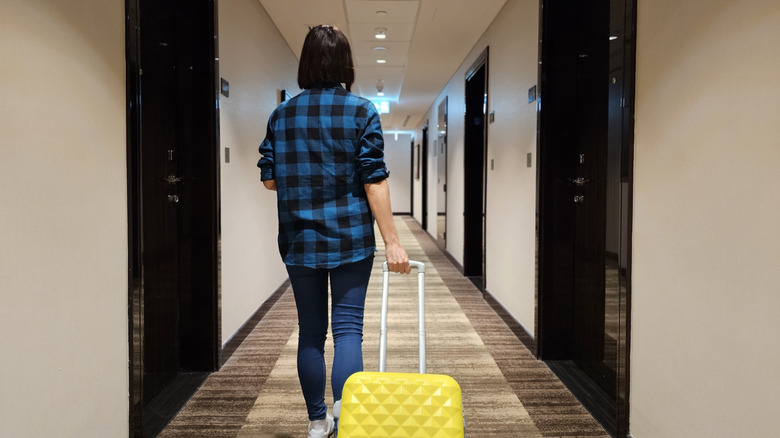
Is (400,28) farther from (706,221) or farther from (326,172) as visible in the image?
(706,221)

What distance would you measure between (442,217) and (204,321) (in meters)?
5.44

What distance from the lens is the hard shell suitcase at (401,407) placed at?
122 cm

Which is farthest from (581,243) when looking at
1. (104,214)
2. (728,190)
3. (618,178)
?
(104,214)

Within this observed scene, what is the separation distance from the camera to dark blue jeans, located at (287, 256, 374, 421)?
65.1 inches

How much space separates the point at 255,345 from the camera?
3.17 meters

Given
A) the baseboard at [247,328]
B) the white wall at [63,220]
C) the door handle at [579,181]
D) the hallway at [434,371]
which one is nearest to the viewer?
the white wall at [63,220]

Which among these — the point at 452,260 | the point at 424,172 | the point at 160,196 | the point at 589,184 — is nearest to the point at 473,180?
the point at 452,260

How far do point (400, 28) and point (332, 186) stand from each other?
334cm

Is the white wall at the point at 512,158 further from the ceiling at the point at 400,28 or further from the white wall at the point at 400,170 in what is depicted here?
the white wall at the point at 400,170

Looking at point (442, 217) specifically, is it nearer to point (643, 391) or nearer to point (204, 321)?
point (204, 321)

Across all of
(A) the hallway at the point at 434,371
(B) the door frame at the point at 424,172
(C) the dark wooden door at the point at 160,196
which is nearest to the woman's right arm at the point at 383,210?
(A) the hallway at the point at 434,371

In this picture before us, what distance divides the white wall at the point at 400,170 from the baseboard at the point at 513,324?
11304 millimetres

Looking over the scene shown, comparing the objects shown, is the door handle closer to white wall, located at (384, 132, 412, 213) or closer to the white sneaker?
the white sneaker

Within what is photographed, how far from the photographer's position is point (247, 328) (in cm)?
346
